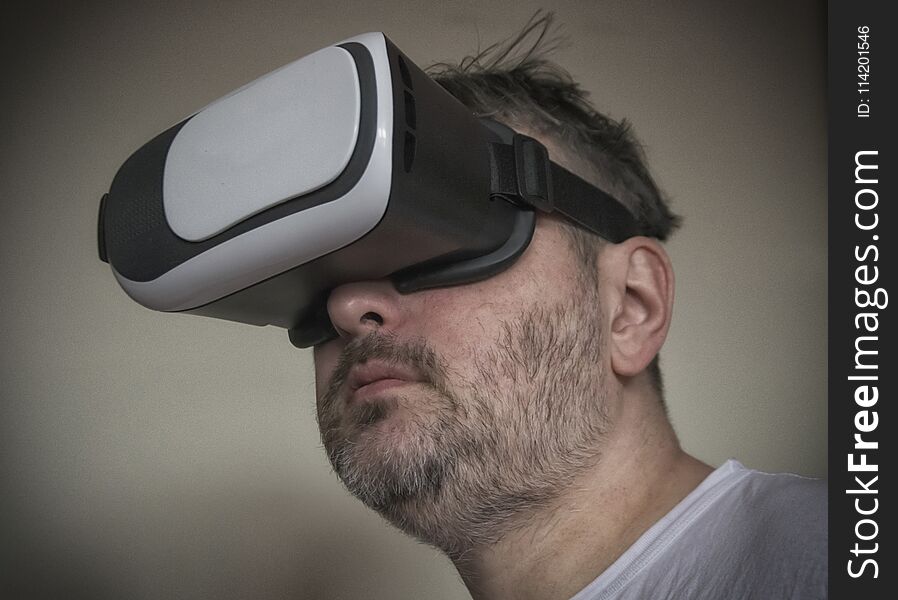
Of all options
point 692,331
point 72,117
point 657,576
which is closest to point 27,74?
point 72,117

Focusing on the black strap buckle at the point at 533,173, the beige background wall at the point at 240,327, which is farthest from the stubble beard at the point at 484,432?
the beige background wall at the point at 240,327

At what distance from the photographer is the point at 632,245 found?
3.01ft

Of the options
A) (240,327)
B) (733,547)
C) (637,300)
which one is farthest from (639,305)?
(240,327)

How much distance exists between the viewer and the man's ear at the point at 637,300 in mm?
867

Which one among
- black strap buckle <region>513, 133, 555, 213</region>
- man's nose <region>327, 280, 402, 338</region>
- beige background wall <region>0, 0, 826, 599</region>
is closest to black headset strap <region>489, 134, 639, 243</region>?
black strap buckle <region>513, 133, 555, 213</region>

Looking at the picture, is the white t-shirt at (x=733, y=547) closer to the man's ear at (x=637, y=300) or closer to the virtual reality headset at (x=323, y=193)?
the man's ear at (x=637, y=300)

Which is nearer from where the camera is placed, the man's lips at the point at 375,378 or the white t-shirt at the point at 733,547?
the white t-shirt at the point at 733,547

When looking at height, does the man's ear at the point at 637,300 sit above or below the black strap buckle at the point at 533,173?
below

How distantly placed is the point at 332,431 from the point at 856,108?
575 mm

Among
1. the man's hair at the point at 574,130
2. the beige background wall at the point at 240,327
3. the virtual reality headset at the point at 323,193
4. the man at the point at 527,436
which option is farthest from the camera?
the beige background wall at the point at 240,327

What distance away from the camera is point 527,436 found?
31.6 inches

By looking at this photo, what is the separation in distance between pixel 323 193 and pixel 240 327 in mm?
891

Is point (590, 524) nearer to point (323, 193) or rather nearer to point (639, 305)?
point (639, 305)

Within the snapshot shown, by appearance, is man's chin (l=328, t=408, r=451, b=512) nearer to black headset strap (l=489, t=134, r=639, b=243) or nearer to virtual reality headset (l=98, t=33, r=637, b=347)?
virtual reality headset (l=98, t=33, r=637, b=347)
